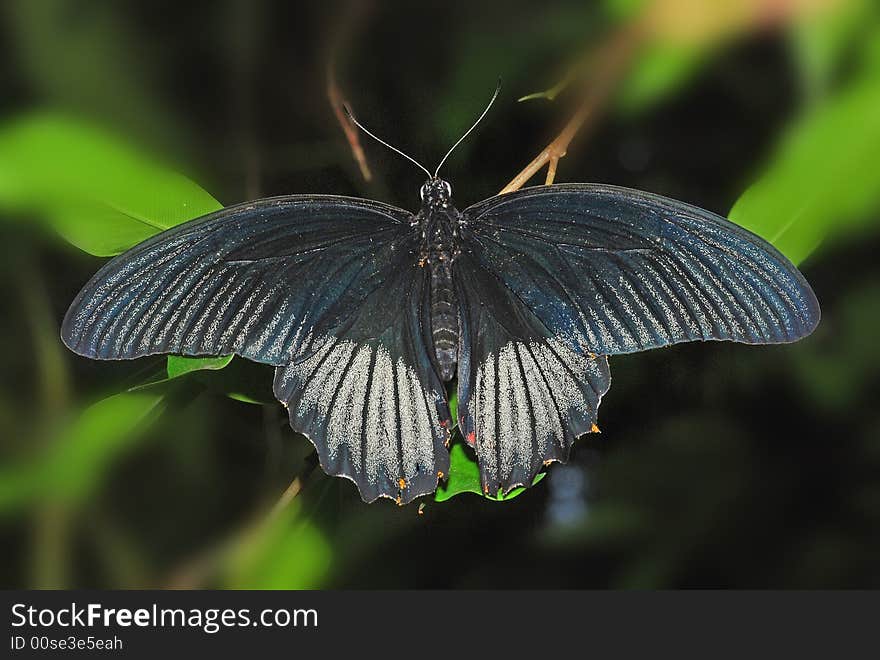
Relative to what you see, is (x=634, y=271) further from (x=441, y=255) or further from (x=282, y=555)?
(x=282, y=555)

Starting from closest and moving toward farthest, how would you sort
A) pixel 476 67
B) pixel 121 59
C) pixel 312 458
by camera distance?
pixel 312 458, pixel 476 67, pixel 121 59

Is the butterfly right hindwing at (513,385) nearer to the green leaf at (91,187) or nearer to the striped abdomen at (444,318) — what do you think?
the striped abdomen at (444,318)

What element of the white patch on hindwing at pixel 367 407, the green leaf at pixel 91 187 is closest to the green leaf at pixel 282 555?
the white patch on hindwing at pixel 367 407

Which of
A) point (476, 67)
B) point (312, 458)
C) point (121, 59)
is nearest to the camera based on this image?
point (312, 458)

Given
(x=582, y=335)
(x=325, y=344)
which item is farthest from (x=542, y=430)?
(x=325, y=344)

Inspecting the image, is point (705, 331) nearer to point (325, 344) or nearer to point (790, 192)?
point (790, 192)

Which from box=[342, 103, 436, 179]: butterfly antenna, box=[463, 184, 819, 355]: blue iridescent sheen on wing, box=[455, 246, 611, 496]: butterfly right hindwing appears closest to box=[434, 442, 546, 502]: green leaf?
box=[455, 246, 611, 496]: butterfly right hindwing
